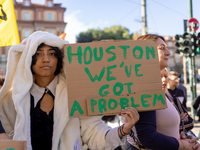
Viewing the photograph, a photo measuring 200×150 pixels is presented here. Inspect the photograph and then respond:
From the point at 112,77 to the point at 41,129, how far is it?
0.74m

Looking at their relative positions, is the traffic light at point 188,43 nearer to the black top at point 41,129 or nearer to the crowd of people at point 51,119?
the crowd of people at point 51,119

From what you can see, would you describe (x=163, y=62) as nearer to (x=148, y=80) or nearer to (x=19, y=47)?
(x=148, y=80)

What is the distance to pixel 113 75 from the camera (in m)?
1.67

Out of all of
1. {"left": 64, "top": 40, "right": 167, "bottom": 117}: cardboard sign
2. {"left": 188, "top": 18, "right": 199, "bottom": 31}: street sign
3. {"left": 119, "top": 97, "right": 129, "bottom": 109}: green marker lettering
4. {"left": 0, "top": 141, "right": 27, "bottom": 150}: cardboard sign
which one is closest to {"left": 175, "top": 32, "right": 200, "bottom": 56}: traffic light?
{"left": 188, "top": 18, "right": 199, "bottom": 31}: street sign

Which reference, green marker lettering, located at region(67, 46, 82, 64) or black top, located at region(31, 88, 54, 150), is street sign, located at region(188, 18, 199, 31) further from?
black top, located at region(31, 88, 54, 150)

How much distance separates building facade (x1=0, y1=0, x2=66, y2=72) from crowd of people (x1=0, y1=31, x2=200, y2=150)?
3489 centimetres

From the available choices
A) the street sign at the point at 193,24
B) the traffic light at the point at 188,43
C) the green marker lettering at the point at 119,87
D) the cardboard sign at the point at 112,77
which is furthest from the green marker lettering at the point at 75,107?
the street sign at the point at 193,24

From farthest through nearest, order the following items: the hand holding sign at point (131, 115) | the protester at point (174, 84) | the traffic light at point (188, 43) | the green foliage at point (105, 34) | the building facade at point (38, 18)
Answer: the green foliage at point (105, 34), the building facade at point (38, 18), the traffic light at point (188, 43), the protester at point (174, 84), the hand holding sign at point (131, 115)

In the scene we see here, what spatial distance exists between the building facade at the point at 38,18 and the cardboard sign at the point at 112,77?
3515cm

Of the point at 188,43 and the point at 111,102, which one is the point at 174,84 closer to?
the point at 188,43

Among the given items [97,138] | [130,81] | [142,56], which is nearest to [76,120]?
[97,138]

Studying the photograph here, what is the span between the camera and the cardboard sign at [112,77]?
1631mm

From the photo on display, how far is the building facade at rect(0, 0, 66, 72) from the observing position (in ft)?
116

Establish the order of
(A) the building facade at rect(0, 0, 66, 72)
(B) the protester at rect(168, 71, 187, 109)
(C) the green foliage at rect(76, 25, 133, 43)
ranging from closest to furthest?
(B) the protester at rect(168, 71, 187, 109), (A) the building facade at rect(0, 0, 66, 72), (C) the green foliage at rect(76, 25, 133, 43)
